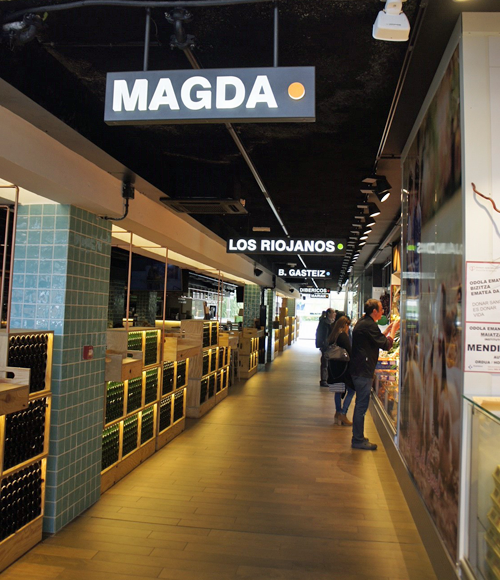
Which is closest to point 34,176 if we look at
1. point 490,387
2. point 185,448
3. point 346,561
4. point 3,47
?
point 3,47

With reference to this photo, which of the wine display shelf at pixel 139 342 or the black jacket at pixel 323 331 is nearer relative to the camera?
the wine display shelf at pixel 139 342

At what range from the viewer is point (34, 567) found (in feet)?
10.9

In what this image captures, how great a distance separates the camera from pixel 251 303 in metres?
15.1

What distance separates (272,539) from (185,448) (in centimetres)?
260

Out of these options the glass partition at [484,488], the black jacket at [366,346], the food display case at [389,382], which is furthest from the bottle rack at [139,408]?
the glass partition at [484,488]

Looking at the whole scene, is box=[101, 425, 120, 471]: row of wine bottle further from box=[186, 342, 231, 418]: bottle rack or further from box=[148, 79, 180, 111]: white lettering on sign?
box=[148, 79, 180, 111]: white lettering on sign

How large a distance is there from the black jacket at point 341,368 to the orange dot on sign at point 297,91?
17.1 ft

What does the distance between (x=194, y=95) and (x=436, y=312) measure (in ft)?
6.42

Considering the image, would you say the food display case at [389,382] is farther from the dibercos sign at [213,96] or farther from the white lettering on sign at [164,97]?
the white lettering on sign at [164,97]

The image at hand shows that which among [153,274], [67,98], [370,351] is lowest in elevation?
[370,351]

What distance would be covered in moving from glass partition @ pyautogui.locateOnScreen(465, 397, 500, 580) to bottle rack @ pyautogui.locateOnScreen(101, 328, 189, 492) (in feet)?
10.7

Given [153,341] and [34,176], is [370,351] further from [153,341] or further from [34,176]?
[34,176]

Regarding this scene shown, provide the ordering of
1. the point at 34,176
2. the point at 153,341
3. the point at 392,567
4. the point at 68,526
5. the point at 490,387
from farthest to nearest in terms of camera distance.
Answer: the point at 153,341, the point at 68,526, the point at 392,567, the point at 34,176, the point at 490,387

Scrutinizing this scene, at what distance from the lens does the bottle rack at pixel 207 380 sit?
790 centimetres
